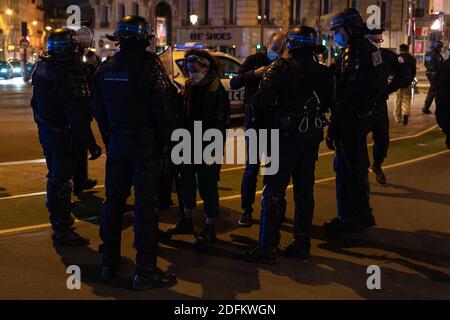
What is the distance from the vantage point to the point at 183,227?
6.39 metres

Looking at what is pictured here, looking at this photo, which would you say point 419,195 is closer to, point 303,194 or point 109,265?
point 303,194

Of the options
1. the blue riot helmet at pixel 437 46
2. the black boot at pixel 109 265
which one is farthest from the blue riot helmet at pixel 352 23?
the blue riot helmet at pixel 437 46

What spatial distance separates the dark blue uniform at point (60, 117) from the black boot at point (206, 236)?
1266mm

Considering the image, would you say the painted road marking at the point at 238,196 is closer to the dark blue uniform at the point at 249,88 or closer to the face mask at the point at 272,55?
the dark blue uniform at the point at 249,88

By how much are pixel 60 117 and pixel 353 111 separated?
2.77 m

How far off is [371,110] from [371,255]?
147cm

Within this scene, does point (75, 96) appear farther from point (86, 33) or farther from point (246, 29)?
point (246, 29)

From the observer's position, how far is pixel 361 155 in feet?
21.0

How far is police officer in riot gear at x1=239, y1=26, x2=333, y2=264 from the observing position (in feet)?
17.4

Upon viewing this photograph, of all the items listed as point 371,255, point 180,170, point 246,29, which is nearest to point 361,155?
point 371,255

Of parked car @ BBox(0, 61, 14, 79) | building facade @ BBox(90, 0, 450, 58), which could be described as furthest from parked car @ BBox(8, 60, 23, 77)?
building facade @ BBox(90, 0, 450, 58)

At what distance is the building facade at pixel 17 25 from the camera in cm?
7875

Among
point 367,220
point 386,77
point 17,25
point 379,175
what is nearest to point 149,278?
point 367,220

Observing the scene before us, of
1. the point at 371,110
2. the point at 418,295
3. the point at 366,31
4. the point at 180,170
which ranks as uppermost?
the point at 366,31
